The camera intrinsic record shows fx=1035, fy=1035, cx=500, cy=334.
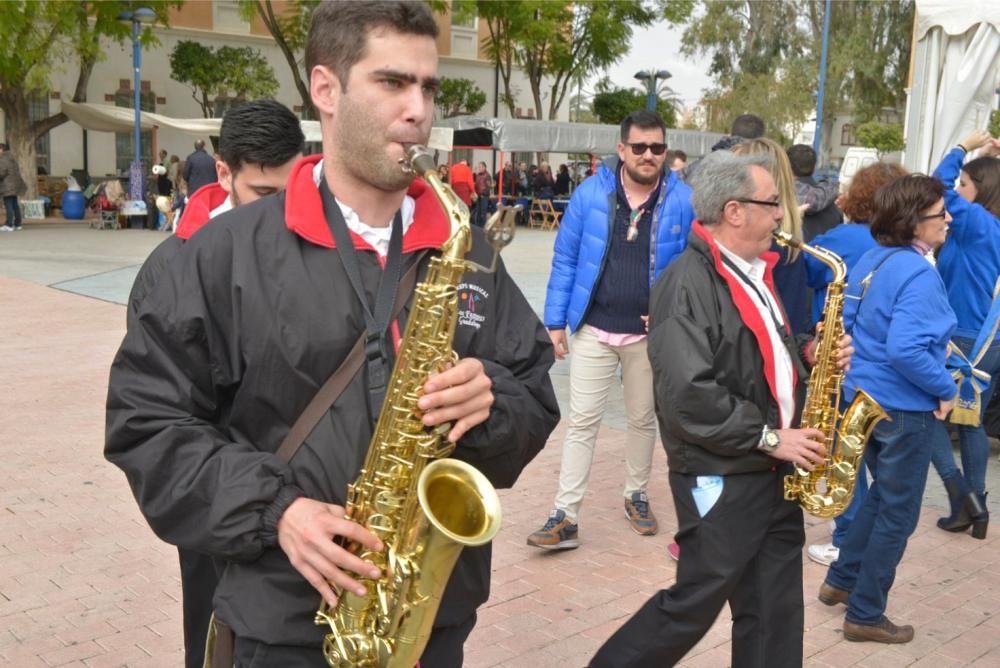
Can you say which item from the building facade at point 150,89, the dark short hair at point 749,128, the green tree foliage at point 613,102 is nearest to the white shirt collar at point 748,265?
the dark short hair at point 749,128

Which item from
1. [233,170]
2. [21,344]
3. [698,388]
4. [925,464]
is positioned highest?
[233,170]

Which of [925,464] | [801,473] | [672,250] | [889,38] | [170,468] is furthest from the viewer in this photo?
[889,38]

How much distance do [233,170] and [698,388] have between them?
1755 millimetres

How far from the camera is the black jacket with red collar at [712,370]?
10.9 feet

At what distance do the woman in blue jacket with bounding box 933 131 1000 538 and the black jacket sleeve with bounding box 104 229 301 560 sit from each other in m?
4.61

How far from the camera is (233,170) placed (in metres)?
3.60

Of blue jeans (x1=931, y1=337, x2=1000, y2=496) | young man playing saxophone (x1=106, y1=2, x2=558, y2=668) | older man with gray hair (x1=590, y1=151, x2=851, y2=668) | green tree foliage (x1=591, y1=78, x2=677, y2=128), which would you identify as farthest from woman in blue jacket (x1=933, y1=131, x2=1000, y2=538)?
green tree foliage (x1=591, y1=78, x2=677, y2=128)

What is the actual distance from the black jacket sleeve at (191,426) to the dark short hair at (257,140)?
1472mm

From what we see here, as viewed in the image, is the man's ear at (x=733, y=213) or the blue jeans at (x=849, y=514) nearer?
the man's ear at (x=733, y=213)

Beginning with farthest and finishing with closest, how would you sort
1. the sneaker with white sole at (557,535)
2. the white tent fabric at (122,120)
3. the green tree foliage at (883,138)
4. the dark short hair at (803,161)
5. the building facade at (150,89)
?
1. the green tree foliage at (883,138)
2. the building facade at (150,89)
3. the white tent fabric at (122,120)
4. the dark short hair at (803,161)
5. the sneaker with white sole at (557,535)

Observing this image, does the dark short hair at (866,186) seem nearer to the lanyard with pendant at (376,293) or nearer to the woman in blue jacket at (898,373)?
the woman in blue jacket at (898,373)

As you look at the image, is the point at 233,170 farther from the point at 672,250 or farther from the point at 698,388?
the point at 672,250

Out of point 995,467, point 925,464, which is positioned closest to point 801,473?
point 925,464

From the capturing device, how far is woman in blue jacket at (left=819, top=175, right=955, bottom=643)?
429 centimetres
